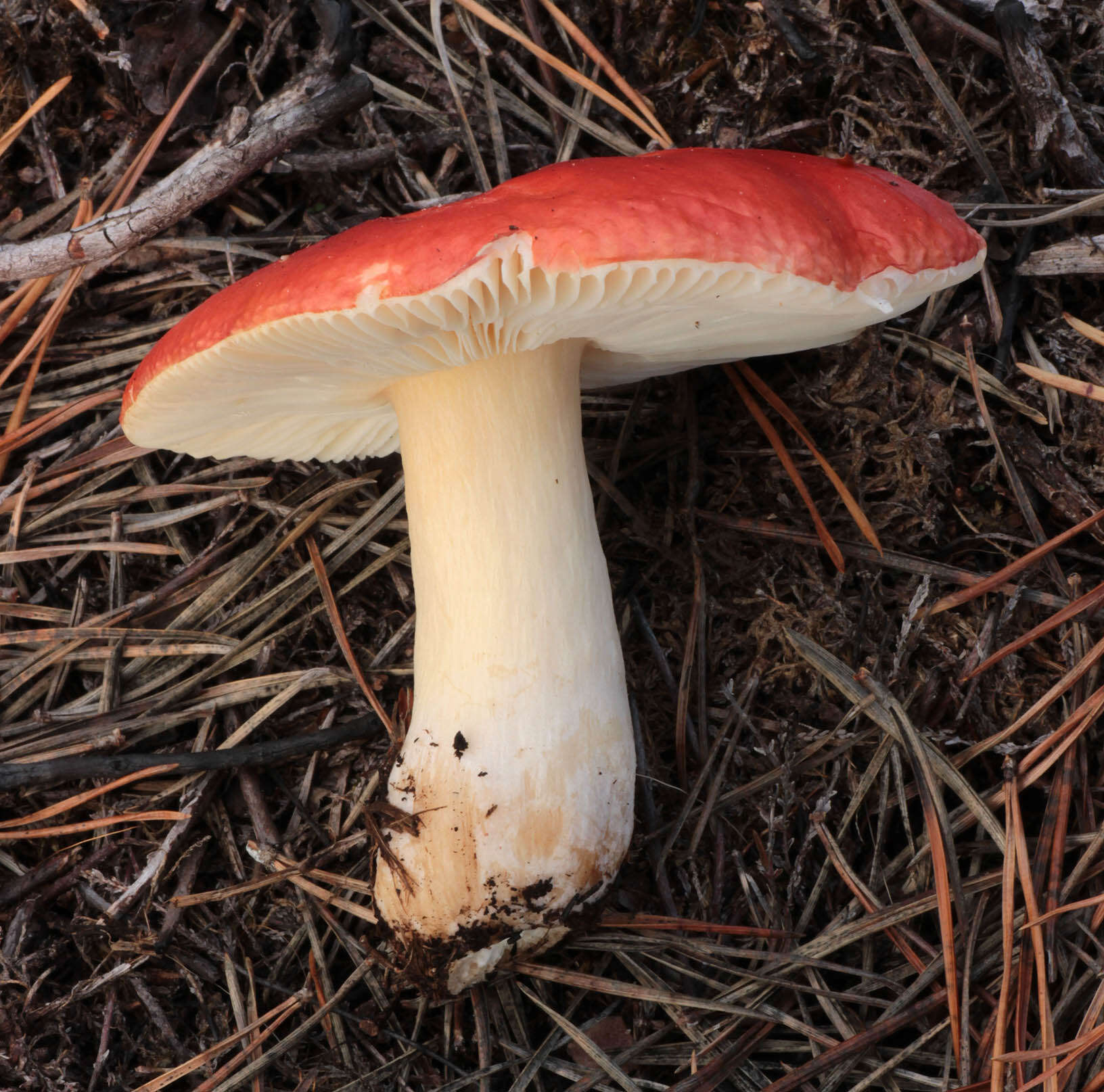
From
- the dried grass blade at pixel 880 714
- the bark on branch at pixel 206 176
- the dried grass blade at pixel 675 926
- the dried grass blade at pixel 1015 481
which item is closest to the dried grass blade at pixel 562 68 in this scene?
the bark on branch at pixel 206 176

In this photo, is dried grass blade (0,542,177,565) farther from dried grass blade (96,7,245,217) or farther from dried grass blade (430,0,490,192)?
dried grass blade (430,0,490,192)

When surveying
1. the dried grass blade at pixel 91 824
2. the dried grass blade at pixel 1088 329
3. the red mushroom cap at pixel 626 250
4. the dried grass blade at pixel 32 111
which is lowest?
the dried grass blade at pixel 91 824

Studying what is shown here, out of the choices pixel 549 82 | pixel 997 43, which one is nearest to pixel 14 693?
pixel 549 82

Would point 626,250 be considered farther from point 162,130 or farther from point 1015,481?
point 162,130

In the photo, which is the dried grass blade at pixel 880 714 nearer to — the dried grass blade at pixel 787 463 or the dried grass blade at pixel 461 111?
the dried grass blade at pixel 787 463

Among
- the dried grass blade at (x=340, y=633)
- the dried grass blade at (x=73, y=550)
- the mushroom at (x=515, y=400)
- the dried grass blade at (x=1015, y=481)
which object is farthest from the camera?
the dried grass blade at (x=73, y=550)

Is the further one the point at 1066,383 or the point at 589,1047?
the point at 1066,383

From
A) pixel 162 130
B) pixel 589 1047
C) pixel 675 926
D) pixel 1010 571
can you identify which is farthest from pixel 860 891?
pixel 162 130
